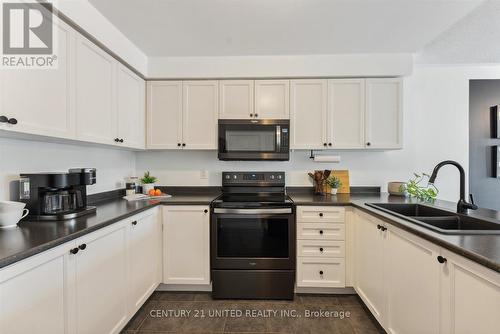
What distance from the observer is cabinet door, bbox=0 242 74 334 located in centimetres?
91

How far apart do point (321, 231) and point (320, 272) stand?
39 cm

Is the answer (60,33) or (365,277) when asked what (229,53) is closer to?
(60,33)

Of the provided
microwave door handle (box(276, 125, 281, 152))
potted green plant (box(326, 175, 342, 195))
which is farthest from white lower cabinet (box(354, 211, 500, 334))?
microwave door handle (box(276, 125, 281, 152))

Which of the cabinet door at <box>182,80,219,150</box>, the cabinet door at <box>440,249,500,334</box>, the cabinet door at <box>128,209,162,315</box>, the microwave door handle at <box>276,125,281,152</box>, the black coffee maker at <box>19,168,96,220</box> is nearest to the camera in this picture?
the cabinet door at <box>440,249,500,334</box>

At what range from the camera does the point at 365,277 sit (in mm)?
2008

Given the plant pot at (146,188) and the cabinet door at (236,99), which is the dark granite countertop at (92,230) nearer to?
the plant pot at (146,188)

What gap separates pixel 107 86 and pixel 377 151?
113 inches

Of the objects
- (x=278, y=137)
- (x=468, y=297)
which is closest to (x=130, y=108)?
(x=278, y=137)

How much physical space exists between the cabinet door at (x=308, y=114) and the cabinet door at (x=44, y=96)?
1934 millimetres

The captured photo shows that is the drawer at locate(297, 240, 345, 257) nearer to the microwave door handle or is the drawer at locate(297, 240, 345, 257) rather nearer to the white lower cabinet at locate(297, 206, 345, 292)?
the white lower cabinet at locate(297, 206, 345, 292)

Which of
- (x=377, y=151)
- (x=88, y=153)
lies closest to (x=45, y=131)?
(x=88, y=153)

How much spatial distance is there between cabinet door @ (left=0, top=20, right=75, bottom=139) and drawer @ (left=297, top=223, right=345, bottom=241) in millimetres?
1982

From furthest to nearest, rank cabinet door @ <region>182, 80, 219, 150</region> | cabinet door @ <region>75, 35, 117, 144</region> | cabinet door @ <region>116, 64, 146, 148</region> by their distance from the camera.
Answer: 1. cabinet door @ <region>182, 80, 219, 150</region>
2. cabinet door @ <region>116, 64, 146, 148</region>
3. cabinet door @ <region>75, 35, 117, 144</region>

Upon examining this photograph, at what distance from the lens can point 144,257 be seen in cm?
199
